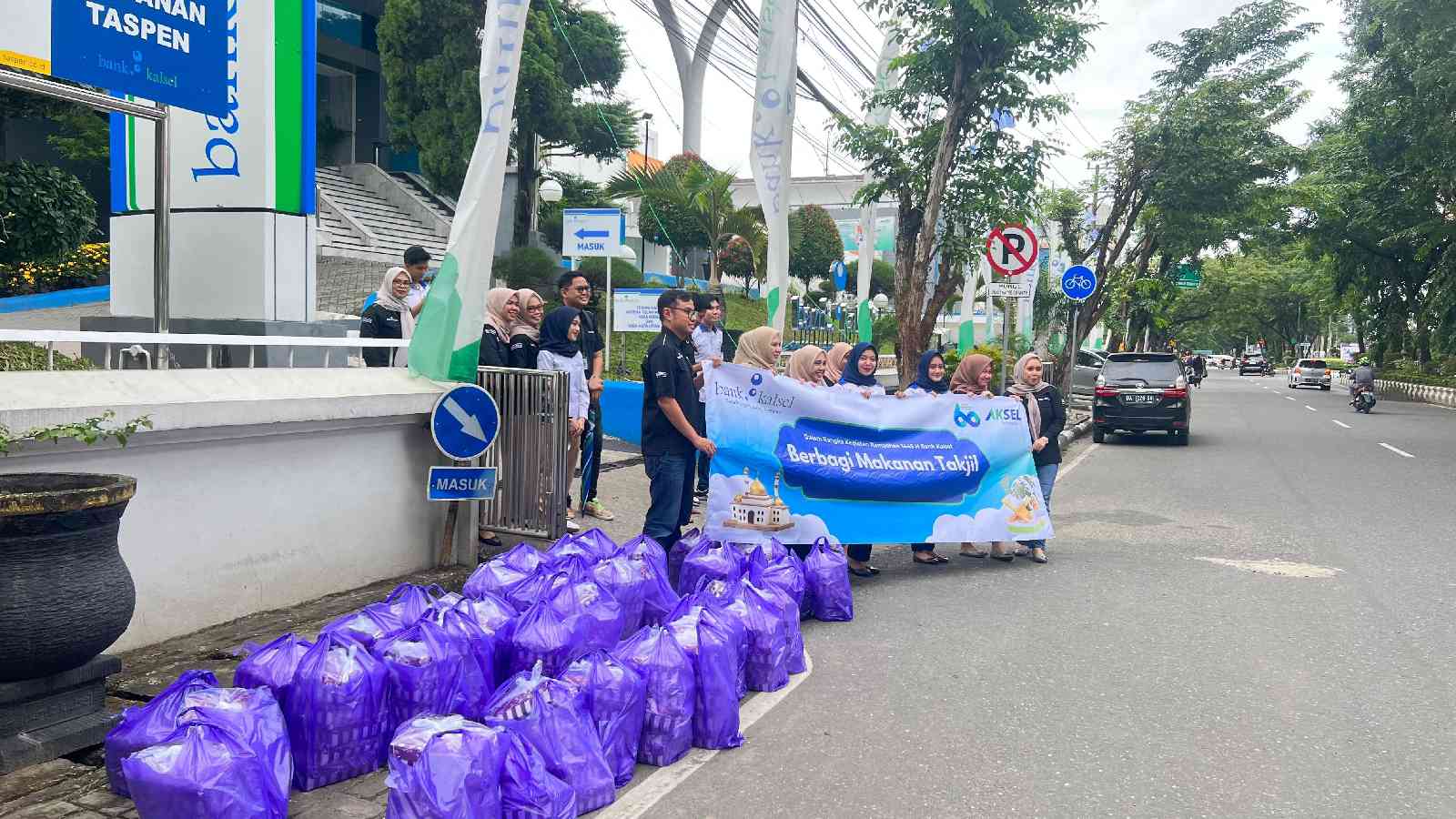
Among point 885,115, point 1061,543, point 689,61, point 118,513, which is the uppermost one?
point 689,61

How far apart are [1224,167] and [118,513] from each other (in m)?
24.4

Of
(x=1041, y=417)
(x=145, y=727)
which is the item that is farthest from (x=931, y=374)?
(x=145, y=727)

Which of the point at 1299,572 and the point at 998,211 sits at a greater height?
the point at 998,211

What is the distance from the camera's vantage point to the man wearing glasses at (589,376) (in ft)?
26.9

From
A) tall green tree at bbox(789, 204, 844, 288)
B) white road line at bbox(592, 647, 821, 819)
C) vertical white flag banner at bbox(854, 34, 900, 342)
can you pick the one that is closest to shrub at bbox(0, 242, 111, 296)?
vertical white flag banner at bbox(854, 34, 900, 342)

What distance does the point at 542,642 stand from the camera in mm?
4375

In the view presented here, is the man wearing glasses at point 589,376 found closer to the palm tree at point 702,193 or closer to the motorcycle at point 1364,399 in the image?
the palm tree at point 702,193

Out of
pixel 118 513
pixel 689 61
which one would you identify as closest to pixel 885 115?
pixel 118 513

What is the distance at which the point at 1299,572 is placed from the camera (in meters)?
7.88

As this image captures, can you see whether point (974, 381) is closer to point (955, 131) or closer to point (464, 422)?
point (464, 422)

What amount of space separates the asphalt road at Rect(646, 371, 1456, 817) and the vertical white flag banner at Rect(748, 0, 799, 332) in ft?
14.4

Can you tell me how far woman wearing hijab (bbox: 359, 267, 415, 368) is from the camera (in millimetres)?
7742

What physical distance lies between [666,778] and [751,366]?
145 inches

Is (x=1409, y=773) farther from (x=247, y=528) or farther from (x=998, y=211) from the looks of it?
(x=998, y=211)
